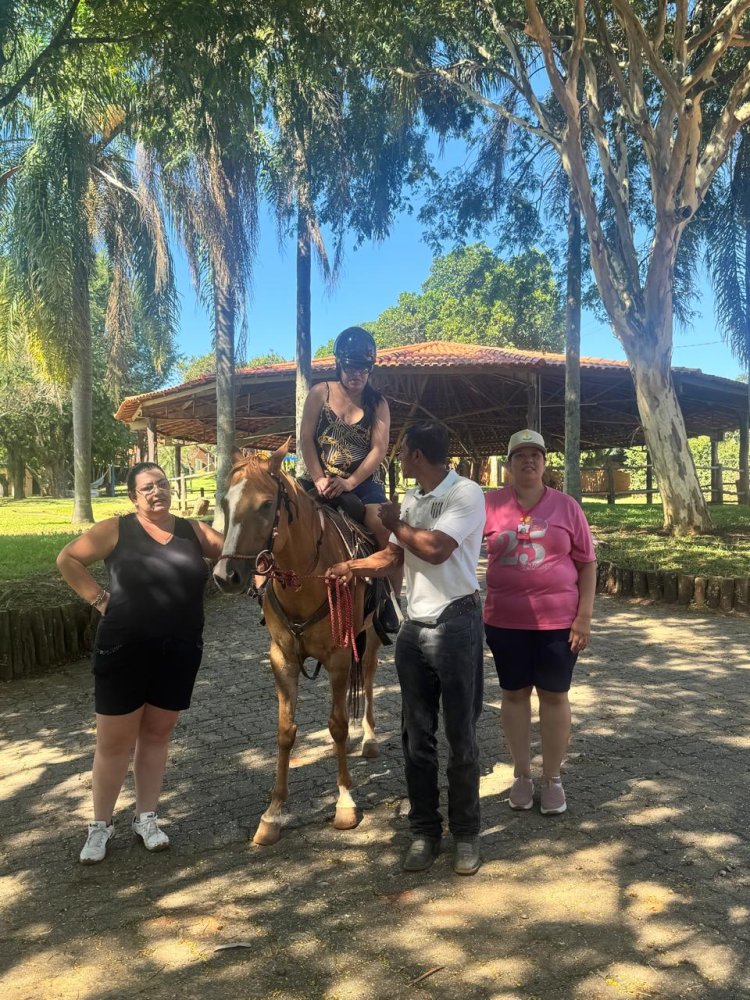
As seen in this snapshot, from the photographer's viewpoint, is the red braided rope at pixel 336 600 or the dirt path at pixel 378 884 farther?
the red braided rope at pixel 336 600

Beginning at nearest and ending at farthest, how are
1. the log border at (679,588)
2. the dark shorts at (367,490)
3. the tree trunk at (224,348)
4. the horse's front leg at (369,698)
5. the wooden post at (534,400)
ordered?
the dark shorts at (367,490) → the horse's front leg at (369,698) → the log border at (679,588) → the tree trunk at (224,348) → the wooden post at (534,400)

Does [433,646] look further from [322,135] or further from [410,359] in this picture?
[410,359]

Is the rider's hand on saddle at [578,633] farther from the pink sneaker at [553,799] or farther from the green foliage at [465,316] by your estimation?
the green foliage at [465,316]

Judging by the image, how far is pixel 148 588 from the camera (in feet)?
10.7

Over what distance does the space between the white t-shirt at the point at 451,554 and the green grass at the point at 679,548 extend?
717 cm

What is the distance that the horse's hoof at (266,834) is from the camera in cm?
342

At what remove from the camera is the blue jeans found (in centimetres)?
307

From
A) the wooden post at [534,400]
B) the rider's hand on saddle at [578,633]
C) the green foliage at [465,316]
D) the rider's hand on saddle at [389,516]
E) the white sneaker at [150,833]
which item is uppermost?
the green foliage at [465,316]

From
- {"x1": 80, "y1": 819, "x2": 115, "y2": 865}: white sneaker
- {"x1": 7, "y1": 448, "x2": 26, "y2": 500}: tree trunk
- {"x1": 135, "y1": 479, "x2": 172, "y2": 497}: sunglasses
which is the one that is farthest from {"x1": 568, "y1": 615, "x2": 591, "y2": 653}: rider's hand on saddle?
{"x1": 7, "y1": 448, "x2": 26, "y2": 500}: tree trunk

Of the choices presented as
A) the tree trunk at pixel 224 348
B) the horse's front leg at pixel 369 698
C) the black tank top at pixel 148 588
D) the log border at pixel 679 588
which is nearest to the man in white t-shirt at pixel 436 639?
the black tank top at pixel 148 588

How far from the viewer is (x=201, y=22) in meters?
7.04

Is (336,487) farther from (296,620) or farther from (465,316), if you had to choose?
(465,316)

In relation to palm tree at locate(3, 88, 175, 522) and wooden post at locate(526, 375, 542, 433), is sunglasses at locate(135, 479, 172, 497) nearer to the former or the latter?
palm tree at locate(3, 88, 175, 522)

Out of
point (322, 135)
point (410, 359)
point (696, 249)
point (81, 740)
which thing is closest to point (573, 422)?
point (410, 359)
